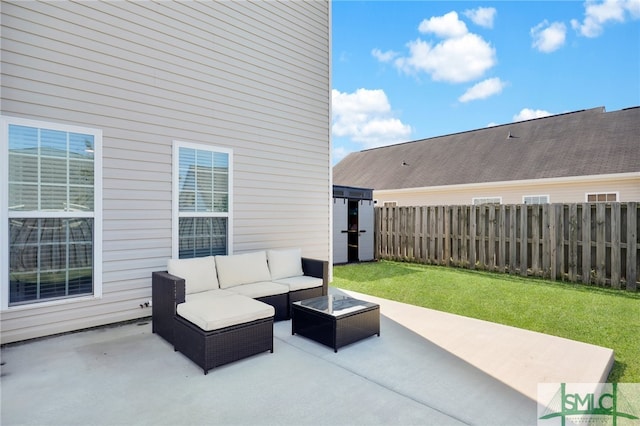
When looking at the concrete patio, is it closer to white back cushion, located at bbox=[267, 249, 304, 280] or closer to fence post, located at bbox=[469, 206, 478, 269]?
white back cushion, located at bbox=[267, 249, 304, 280]

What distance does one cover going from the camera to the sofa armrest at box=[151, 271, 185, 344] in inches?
136

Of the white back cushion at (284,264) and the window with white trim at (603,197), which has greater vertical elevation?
the window with white trim at (603,197)

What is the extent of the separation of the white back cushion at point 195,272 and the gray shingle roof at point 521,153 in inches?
418

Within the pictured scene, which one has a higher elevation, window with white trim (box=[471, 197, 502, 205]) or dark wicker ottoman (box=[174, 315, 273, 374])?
window with white trim (box=[471, 197, 502, 205])

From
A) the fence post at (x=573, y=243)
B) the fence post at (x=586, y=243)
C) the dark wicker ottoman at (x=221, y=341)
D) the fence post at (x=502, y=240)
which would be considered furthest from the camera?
the fence post at (x=502, y=240)

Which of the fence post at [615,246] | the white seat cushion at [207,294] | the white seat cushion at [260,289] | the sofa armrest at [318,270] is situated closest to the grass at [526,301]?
the fence post at [615,246]

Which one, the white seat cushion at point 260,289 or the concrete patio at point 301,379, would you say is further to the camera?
the white seat cushion at point 260,289

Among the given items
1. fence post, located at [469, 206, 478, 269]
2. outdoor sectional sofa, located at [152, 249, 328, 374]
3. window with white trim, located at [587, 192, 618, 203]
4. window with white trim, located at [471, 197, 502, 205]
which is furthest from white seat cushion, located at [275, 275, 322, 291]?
window with white trim, located at [587, 192, 618, 203]

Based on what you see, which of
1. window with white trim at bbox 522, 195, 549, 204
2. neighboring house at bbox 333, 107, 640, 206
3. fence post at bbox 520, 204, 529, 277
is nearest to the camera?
fence post at bbox 520, 204, 529, 277

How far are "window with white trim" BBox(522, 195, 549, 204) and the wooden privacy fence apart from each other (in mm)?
3966

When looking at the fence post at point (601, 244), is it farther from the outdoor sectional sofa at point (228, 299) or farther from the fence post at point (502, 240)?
the outdoor sectional sofa at point (228, 299)

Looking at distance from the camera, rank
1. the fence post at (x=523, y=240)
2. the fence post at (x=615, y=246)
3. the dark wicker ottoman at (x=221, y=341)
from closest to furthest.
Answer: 1. the dark wicker ottoman at (x=221, y=341)
2. the fence post at (x=615, y=246)
3. the fence post at (x=523, y=240)

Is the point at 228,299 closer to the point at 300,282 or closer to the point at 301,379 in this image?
the point at 301,379

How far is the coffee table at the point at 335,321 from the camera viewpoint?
133 inches
